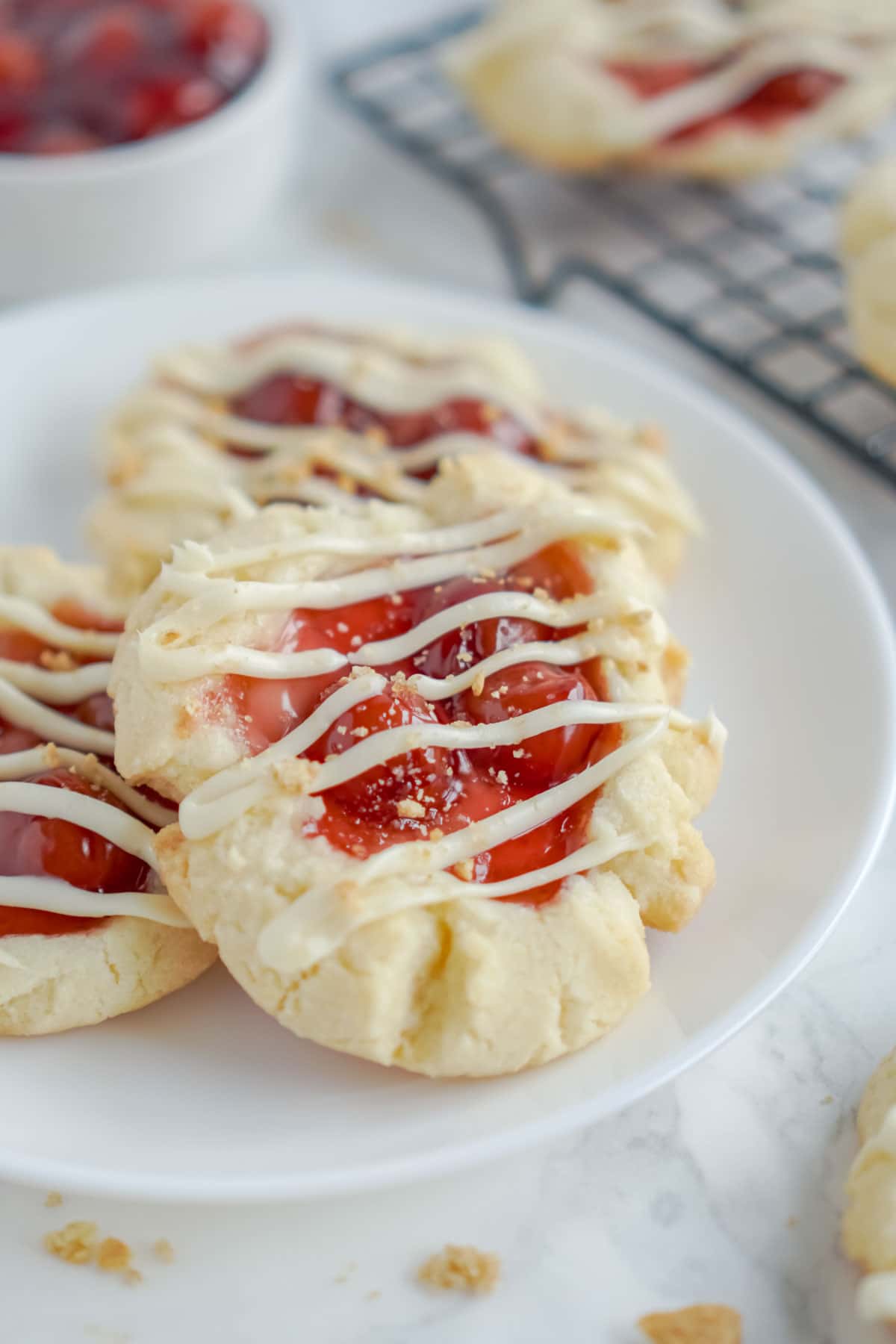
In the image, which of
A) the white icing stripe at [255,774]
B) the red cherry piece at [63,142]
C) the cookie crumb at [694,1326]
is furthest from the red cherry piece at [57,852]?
the red cherry piece at [63,142]

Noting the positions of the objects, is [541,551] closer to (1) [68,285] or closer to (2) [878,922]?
(2) [878,922]

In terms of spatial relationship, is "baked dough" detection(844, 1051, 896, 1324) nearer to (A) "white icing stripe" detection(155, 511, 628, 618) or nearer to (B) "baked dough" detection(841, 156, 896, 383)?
(A) "white icing stripe" detection(155, 511, 628, 618)

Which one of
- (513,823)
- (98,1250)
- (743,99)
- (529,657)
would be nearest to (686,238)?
(743,99)

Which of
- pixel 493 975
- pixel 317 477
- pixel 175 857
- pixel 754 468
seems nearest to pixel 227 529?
pixel 317 477

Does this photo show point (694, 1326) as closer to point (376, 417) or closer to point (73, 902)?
point (73, 902)

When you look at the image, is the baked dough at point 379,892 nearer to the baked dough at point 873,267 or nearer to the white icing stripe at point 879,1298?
the white icing stripe at point 879,1298

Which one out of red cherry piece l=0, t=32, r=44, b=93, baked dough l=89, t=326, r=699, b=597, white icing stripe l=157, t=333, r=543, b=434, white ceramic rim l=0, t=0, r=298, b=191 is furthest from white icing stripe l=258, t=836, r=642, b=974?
red cherry piece l=0, t=32, r=44, b=93
